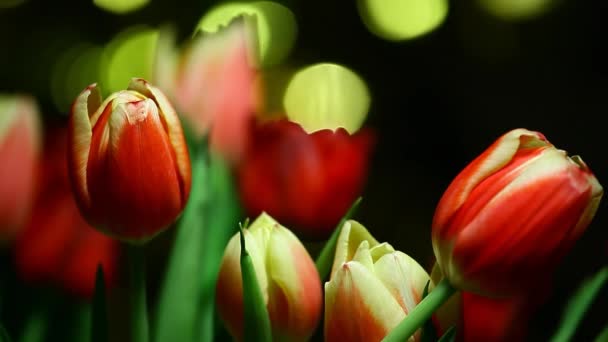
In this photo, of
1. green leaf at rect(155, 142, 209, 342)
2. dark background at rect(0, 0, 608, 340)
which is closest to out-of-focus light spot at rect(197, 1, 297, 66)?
dark background at rect(0, 0, 608, 340)

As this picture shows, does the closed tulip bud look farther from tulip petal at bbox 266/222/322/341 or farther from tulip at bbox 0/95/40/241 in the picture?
tulip at bbox 0/95/40/241

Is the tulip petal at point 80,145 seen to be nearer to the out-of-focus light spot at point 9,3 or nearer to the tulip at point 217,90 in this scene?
the tulip at point 217,90

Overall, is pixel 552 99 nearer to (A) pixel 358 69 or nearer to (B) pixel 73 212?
(A) pixel 358 69

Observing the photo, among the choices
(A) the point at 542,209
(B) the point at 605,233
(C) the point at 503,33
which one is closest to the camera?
(A) the point at 542,209

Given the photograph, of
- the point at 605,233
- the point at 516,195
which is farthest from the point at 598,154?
the point at 516,195

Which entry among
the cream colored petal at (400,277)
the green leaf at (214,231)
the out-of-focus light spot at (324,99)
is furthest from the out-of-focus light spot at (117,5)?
the cream colored petal at (400,277)
